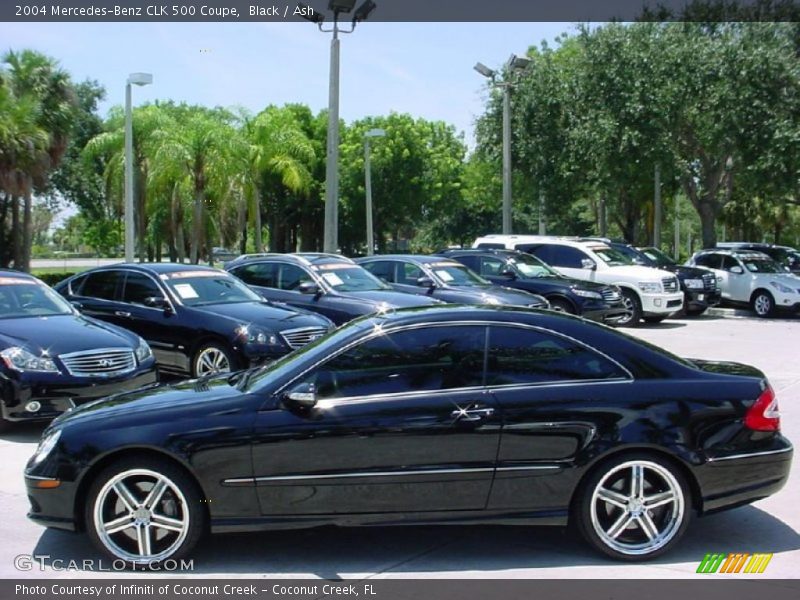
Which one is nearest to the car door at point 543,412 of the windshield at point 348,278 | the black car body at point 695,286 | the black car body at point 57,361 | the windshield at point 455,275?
→ the black car body at point 57,361

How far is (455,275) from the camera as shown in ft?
52.3

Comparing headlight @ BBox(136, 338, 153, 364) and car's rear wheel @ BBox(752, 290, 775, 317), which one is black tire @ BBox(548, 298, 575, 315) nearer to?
car's rear wheel @ BBox(752, 290, 775, 317)

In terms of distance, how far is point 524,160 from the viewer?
30797 mm

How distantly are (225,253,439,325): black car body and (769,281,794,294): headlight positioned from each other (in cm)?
1079

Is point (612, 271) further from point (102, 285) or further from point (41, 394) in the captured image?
point (41, 394)

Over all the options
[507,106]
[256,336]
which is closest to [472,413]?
[256,336]

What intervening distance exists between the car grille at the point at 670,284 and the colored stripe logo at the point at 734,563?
14638mm

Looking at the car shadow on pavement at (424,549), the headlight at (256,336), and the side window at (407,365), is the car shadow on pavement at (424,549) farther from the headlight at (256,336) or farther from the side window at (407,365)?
the headlight at (256,336)

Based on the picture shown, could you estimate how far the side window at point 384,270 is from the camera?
16344 millimetres

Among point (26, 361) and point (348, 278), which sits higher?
point (348, 278)

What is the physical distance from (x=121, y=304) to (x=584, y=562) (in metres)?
7.78

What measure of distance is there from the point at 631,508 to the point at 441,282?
1058cm
